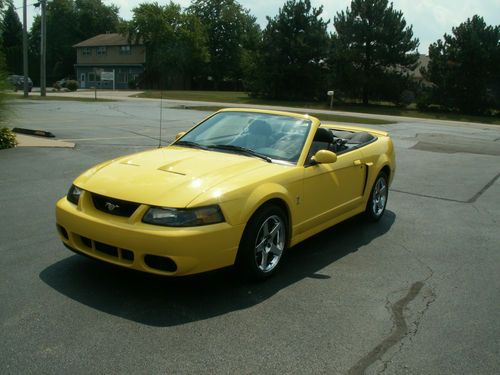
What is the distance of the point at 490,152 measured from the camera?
53.5ft

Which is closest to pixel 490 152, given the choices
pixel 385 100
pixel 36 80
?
pixel 385 100

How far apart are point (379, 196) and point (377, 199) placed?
90 mm

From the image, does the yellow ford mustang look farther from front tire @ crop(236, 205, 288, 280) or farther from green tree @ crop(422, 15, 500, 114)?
green tree @ crop(422, 15, 500, 114)

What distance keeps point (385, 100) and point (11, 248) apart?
46.2 meters

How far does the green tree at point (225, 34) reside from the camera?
77188mm

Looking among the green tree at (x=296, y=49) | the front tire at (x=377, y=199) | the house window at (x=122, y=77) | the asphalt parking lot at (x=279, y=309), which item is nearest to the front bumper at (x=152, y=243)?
the asphalt parking lot at (x=279, y=309)

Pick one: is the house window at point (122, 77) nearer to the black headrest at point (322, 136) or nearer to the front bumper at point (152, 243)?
the black headrest at point (322, 136)

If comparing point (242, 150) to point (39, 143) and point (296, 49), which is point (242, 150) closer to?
point (39, 143)

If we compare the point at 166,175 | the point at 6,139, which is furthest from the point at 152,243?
the point at 6,139

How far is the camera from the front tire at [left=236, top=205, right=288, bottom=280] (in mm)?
4160

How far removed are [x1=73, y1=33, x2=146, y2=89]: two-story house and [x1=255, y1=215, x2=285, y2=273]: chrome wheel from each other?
72.1 meters

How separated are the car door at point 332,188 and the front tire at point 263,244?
40cm

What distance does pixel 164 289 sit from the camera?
4.18m

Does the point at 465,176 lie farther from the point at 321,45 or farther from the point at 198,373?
the point at 321,45
